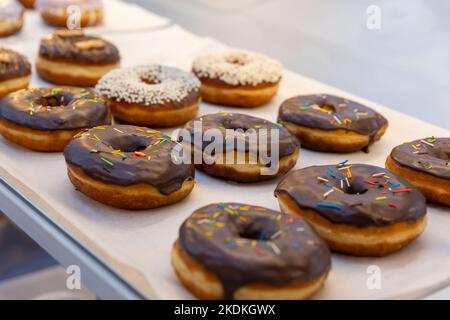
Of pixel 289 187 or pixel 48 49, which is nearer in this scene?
pixel 289 187

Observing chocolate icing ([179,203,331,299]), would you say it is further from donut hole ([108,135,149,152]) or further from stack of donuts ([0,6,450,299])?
donut hole ([108,135,149,152])

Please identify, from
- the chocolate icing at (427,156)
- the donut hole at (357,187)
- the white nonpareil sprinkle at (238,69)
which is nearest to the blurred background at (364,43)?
the white nonpareil sprinkle at (238,69)

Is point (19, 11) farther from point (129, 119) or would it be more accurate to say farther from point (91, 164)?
point (91, 164)

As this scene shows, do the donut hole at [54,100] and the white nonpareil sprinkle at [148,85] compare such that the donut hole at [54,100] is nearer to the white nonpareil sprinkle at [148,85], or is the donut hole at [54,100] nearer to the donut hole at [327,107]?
the white nonpareil sprinkle at [148,85]

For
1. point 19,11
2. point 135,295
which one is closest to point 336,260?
point 135,295

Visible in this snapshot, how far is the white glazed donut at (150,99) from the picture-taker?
267cm

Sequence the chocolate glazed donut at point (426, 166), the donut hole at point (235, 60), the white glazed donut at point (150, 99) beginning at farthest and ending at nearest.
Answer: the donut hole at point (235, 60) < the white glazed donut at point (150, 99) < the chocolate glazed donut at point (426, 166)

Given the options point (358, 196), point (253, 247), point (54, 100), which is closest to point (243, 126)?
point (358, 196)

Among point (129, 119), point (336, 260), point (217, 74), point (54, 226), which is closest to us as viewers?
point (336, 260)

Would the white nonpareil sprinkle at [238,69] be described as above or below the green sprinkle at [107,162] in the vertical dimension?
below

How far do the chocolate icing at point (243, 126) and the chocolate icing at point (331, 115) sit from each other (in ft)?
0.52

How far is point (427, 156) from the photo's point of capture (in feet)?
7.39

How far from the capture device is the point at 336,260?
1846mm
